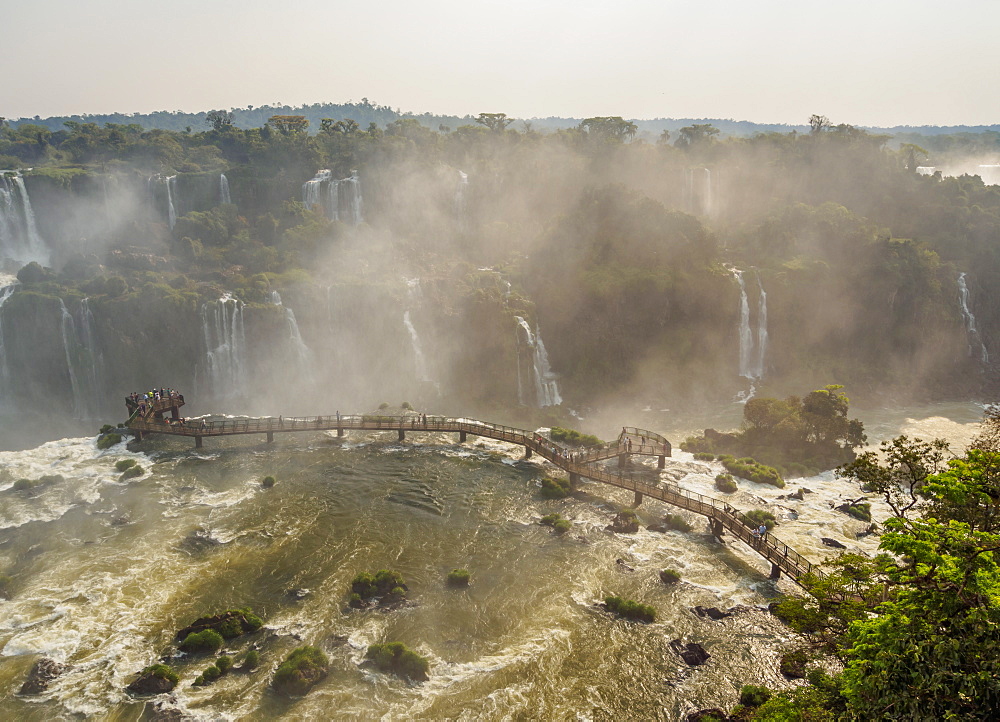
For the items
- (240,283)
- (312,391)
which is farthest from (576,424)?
(240,283)

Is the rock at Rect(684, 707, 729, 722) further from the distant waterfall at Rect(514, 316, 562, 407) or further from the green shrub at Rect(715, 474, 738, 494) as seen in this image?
the distant waterfall at Rect(514, 316, 562, 407)

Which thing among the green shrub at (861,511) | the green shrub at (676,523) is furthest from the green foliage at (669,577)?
the green shrub at (861,511)

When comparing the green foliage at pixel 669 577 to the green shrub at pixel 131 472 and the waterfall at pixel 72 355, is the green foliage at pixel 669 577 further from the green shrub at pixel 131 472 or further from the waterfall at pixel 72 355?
the waterfall at pixel 72 355

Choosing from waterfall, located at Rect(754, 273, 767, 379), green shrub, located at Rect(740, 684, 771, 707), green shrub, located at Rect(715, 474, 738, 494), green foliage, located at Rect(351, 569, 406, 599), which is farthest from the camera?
waterfall, located at Rect(754, 273, 767, 379)

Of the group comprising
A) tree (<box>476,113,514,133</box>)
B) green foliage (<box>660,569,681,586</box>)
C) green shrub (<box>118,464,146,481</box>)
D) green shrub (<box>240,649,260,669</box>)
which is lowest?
green foliage (<box>660,569,681,586</box>)

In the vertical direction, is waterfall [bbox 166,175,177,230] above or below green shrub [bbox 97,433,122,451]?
above

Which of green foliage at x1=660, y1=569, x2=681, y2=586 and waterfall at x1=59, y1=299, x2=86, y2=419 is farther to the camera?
waterfall at x1=59, y1=299, x2=86, y2=419

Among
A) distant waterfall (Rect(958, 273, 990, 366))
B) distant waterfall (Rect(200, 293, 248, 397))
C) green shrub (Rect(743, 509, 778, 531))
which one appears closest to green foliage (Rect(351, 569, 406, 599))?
green shrub (Rect(743, 509, 778, 531))
